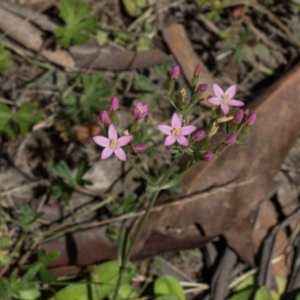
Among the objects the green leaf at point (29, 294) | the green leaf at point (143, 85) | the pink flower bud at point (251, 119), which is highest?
the pink flower bud at point (251, 119)

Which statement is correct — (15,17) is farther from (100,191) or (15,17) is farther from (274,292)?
(274,292)

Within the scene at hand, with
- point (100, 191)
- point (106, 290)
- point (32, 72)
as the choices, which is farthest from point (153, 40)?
point (106, 290)

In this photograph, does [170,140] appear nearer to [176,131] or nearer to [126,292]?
[176,131]

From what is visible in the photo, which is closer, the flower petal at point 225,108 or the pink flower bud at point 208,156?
the pink flower bud at point 208,156

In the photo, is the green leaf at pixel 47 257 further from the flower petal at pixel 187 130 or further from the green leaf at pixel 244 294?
the flower petal at pixel 187 130

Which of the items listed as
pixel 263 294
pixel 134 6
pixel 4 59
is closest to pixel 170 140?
pixel 263 294

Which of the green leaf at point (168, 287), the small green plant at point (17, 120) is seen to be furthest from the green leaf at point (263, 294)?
the small green plant at point (17, 120)
